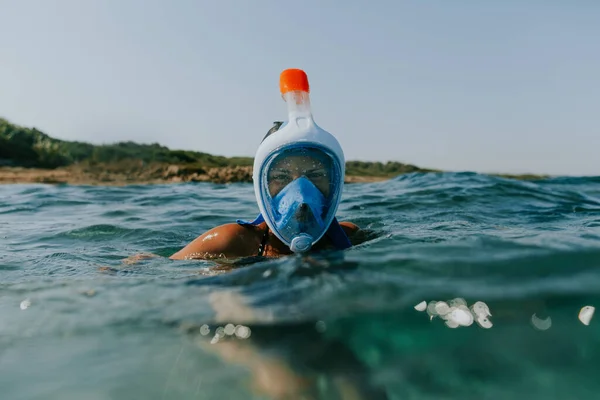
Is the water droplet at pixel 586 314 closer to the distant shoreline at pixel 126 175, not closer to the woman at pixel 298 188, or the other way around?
the woman at pixel 298 188

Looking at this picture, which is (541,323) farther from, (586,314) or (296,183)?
(296,183)

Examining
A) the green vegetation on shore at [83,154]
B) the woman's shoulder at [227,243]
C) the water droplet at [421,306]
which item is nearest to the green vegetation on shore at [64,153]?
the green vegetation on shore at [83,154]

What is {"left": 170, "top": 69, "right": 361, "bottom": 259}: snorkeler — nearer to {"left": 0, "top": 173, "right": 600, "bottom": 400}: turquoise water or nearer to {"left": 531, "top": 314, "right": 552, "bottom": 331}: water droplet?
{"left": 0, "top": 173, "right": 600, "bottom": 400}: turquoise water

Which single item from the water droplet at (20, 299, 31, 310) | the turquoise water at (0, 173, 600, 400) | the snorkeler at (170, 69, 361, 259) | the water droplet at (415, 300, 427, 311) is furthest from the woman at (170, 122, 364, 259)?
the water droplet at (20, 299, 31, 310)

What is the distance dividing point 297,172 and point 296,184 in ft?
0.52

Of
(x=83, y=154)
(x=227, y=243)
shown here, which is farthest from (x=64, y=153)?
(x=227, y=243)

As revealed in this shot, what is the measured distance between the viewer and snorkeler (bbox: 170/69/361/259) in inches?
122

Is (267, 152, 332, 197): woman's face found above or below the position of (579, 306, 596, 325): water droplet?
above

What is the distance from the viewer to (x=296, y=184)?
10.6ft

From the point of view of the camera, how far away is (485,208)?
6.99 metres

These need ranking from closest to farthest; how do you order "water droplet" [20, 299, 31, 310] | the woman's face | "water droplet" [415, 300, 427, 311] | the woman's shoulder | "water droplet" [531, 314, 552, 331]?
"water droplet" [531, 314, 552, 331] → "water droplet" [415, 300, 427, 311] → "water droplet" [20, 299, 31, 310] → the woman's face → the woman's shoulder

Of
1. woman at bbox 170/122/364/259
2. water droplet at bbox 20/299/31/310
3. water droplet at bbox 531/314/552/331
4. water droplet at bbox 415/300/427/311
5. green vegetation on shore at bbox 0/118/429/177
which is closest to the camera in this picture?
water droplet at bbox 531/314/552/331

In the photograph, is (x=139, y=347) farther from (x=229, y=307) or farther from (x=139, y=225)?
(x=139, y=225)

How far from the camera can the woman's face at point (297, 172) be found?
11.1 ft
